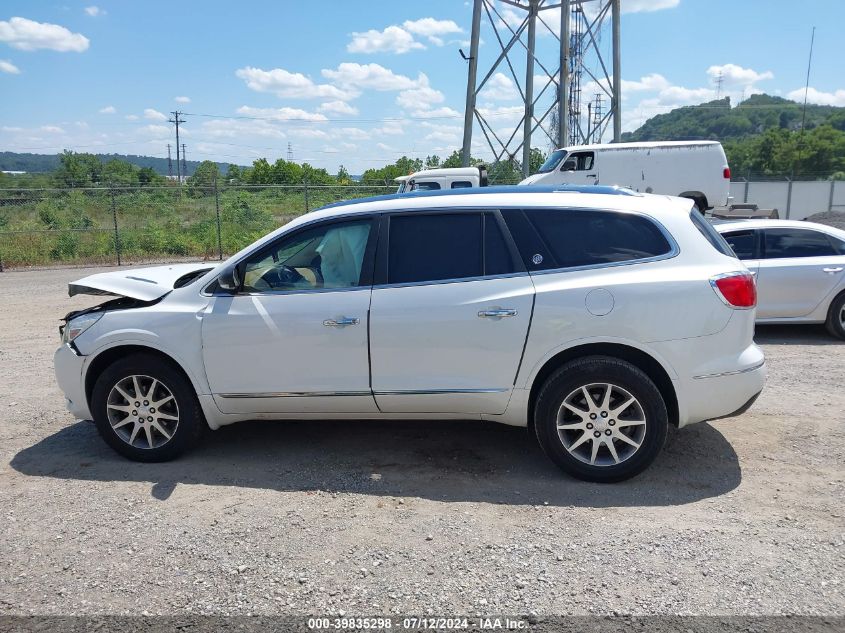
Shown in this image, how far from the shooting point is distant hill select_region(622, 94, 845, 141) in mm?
73188

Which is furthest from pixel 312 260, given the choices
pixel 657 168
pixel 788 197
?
pixel 788 197

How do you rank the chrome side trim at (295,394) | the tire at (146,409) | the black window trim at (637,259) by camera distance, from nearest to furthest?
the black window trim at (637,259) → the chrome side trim at (295,394) → the tire at (146,409)

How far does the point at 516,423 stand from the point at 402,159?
115ft

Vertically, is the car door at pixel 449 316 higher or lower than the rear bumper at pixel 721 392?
higher

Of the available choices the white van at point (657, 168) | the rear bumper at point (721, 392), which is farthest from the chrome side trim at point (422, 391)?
the white van at point (657, 168)

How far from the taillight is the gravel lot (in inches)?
46.2

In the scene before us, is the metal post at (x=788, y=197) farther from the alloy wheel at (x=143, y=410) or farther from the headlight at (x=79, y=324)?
the headlight at (x=79, y=324)

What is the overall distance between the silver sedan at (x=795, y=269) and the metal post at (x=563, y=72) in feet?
42.6

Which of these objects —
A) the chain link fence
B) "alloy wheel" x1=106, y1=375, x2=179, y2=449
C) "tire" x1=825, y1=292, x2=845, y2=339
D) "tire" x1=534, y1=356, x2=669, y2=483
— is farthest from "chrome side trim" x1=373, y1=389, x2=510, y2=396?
the chain link fence

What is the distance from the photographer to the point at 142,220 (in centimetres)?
2258

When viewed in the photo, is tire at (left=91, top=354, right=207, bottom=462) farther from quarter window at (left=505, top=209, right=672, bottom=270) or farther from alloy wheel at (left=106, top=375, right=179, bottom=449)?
quarter window at (left=505, top=209, right=672, bottom=270)

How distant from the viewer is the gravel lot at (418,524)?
10.6ft

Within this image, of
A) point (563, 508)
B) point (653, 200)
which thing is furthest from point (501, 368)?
point (653, 200)

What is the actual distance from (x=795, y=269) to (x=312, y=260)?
641 cm
